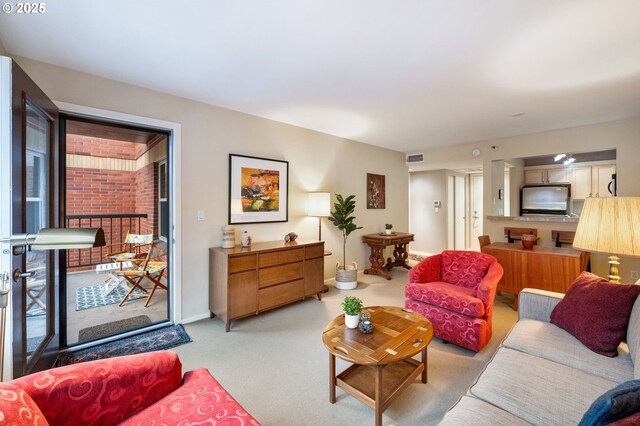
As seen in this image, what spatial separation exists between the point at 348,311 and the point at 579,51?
268 cm

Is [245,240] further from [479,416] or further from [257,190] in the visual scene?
A: [479,416]

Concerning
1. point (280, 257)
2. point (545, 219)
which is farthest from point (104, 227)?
point (545, 219)

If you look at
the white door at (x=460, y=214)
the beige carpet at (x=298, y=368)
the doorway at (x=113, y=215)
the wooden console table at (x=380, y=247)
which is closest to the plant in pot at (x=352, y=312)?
the beige carpet at (x=298, y=368)

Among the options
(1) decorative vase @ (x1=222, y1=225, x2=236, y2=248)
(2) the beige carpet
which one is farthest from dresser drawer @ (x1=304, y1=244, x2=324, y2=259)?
(1) decorative vase @ (x1=222, y1=225, x2=236, y2=248)

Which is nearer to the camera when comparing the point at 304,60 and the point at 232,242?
the point at 304,60

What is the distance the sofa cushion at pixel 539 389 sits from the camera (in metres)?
1.15

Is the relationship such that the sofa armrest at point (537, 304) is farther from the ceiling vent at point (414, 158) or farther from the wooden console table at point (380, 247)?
the ceiling vent at point (414, 158)

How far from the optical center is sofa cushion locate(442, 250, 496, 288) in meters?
2.85

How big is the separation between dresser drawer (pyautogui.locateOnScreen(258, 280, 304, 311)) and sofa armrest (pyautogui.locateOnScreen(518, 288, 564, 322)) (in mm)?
2303

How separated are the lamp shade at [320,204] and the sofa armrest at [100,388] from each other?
2981 millimetres

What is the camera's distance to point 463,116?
3.70 metres

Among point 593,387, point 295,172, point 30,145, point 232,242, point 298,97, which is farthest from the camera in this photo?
point 295,172

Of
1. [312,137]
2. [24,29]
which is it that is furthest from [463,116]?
[24,29]

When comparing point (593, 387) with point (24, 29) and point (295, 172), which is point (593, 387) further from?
point (24, 29)
